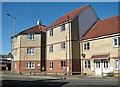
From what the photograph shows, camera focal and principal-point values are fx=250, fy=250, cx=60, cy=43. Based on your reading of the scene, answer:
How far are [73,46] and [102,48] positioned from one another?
5.76 meters

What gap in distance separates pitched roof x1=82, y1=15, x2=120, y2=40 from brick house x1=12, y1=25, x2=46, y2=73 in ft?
39.2

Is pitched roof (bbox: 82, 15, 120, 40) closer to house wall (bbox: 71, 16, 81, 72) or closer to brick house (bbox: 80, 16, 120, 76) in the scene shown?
brick house (bbox: 80, 16, 120, 76)

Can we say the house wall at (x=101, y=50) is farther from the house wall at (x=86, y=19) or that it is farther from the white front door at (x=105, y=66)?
the house wall at (x=86, y=19)

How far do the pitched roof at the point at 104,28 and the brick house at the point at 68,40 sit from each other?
61.8 inches

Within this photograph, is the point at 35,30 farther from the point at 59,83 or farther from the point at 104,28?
the point at 59,83

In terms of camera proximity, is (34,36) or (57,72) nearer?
(57,72)

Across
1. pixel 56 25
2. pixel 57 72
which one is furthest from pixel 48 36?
pixel 57 72

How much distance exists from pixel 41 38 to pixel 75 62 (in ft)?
40.0

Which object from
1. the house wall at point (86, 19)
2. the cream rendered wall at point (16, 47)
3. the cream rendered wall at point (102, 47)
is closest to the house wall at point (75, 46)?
the house wall at point (86, 19)

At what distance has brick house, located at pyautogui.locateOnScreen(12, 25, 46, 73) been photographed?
1949 inches

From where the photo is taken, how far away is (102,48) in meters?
36.0

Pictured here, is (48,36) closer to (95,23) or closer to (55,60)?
(55,60)

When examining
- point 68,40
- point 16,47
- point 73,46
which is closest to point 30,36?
point 16,47

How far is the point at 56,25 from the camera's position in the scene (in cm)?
4362
